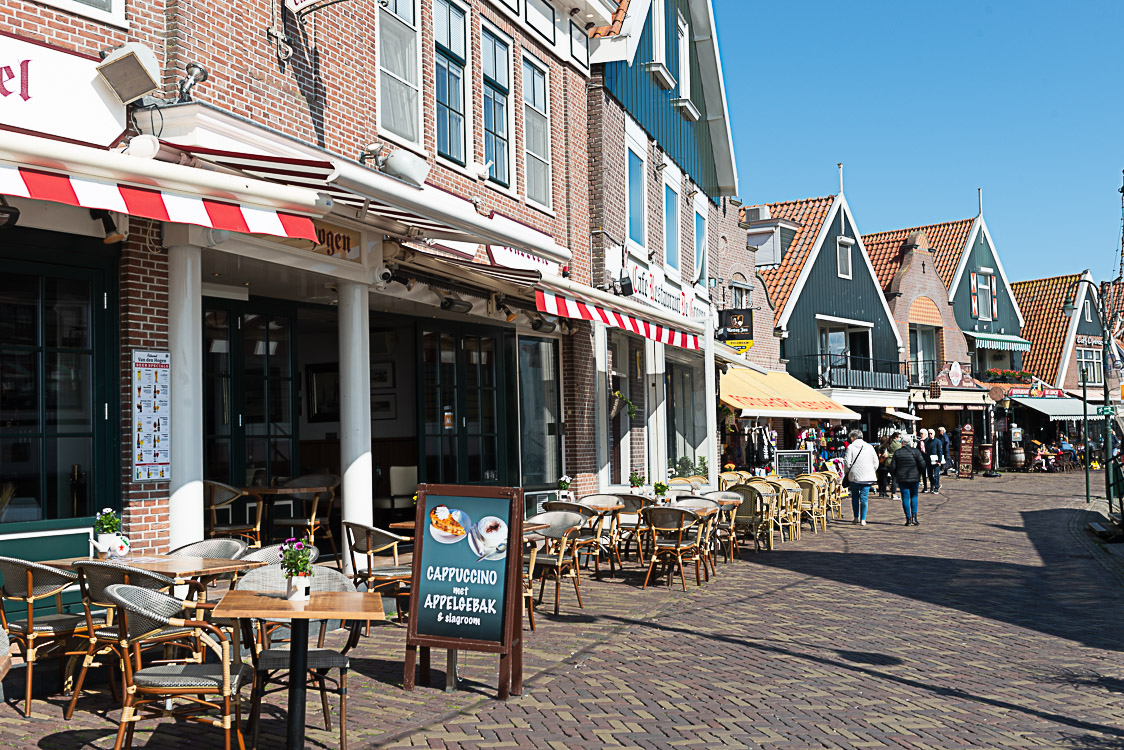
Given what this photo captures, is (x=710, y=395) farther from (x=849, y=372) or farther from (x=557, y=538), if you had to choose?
(x=849, y=372)

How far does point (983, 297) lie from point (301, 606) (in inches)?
1674

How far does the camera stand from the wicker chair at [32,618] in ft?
17.7

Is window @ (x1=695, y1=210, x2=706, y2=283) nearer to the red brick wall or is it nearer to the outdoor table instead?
the red brick wall

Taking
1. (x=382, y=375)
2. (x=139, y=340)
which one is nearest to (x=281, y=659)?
(x=139, y=340)

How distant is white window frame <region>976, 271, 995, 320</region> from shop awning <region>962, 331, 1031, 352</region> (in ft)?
2.93

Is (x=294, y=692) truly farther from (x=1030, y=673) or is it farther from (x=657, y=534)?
(x=657, y=534)

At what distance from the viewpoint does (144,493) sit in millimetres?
7164

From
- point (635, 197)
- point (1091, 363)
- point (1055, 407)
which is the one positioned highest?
point (635, 197)

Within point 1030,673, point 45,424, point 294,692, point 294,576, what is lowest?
point 1030,673

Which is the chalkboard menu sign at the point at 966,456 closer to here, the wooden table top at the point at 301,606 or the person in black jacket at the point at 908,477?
the person in black jacket at the point at 908,477

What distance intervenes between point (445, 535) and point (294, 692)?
1663 mm

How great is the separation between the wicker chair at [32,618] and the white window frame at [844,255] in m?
30.1

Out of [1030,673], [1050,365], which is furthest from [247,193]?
[1050,365]

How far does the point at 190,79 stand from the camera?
7.20 m
